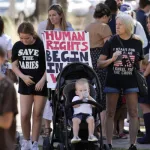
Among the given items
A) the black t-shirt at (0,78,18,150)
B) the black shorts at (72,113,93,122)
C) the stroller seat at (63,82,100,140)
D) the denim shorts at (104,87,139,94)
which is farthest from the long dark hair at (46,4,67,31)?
the black t-shirt at (0,78,18,150)

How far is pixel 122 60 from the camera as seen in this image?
32.5 ft

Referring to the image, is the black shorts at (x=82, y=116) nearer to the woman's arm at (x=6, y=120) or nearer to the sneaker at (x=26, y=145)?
the sneaker at (x=26, y=145)

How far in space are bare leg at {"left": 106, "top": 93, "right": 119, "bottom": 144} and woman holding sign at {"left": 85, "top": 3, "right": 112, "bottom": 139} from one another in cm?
47

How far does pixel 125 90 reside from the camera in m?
10.0

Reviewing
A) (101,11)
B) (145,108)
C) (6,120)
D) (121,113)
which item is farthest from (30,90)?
(6,120)

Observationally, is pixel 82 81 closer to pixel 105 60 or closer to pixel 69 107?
pixel 69 107

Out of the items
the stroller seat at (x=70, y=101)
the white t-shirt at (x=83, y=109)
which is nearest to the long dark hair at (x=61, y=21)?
the stroller seat at (x=70, y=101)

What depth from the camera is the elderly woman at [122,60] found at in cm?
988

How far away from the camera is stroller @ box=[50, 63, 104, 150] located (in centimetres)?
893

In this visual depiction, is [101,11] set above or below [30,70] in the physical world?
above

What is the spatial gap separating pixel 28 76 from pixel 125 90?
1.28m

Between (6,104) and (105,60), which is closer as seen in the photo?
(6,104)

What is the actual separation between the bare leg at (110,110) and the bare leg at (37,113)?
2.82ft

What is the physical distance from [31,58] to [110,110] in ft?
4.17
